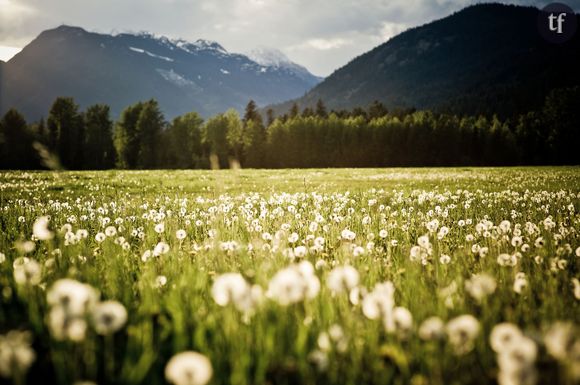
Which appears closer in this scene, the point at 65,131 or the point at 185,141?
the point at 65,131

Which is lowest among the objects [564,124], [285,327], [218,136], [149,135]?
[285,327]

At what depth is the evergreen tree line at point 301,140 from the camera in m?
76.1

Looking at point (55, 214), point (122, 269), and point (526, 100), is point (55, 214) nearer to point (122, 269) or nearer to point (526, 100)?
point (122, 269)

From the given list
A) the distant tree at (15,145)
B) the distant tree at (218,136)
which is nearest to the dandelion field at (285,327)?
the distant tree at (218,136)

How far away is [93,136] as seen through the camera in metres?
77.9

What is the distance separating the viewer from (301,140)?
83.5 m

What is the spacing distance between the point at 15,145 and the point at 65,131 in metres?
9.52

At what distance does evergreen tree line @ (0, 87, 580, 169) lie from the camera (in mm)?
76062

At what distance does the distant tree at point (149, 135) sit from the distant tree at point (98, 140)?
7772 millimetres

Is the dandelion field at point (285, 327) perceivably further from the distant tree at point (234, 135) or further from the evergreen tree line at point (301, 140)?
the distant tree at point (234, 135)

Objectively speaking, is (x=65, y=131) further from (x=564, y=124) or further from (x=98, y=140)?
(x=564, y=124)

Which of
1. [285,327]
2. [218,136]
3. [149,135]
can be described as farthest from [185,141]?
[285,327]

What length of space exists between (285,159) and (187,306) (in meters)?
81.0

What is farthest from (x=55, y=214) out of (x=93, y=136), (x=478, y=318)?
(x=93, y=136)
